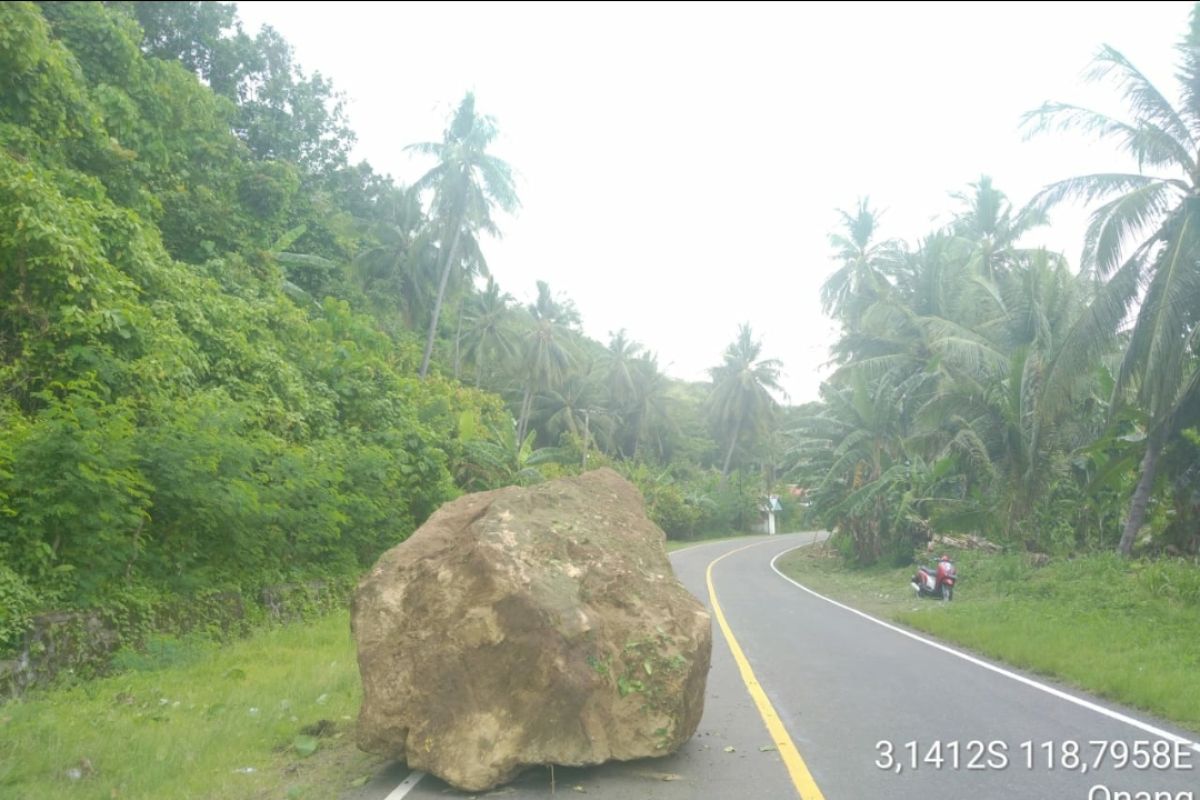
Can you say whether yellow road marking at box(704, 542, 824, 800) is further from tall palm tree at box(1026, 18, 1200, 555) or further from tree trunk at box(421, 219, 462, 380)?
tree trunk at box(421, 219, 462, 380)

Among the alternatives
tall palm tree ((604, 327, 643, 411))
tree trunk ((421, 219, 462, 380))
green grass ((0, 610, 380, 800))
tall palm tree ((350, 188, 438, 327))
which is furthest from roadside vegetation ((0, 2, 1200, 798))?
tall palm tree ((604, 327, 643, 411))

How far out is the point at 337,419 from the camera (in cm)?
1875

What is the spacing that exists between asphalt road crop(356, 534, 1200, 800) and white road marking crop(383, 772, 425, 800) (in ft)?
0.08

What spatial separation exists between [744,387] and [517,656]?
59.1 meters

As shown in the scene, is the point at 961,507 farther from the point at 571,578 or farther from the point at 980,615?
the point at 571,578

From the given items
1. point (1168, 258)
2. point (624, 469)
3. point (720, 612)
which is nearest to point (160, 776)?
point (720, 612)

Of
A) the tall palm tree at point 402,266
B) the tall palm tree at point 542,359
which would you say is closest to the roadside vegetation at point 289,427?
the tall palm tree at point 402,266

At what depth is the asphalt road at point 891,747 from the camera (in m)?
5.43

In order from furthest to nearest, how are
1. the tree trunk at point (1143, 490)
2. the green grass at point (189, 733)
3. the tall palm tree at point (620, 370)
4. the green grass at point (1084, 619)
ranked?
1. the tall palm tree at point (620, 370)
2. the tree trunk at point (1143, 490)
3. the green grass at point (1084, 619)
4. the green grass at point (189, 733)

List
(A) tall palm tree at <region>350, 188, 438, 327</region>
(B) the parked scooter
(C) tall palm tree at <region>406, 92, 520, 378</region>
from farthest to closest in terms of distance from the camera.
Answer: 1. (A) tall palm tree at <region>350, 188, 438, 327</region>
2. (C) tall palm tree at <region>406, 92, 520, 378</region>
3. (B) the parked scooter

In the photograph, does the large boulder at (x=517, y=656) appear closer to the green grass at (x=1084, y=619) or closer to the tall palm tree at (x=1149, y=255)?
the green grass at (x=1084, y=619)

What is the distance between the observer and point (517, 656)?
559 cm

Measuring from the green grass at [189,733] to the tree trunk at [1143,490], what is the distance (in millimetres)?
14522

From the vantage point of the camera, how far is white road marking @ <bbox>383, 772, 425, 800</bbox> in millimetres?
5376
